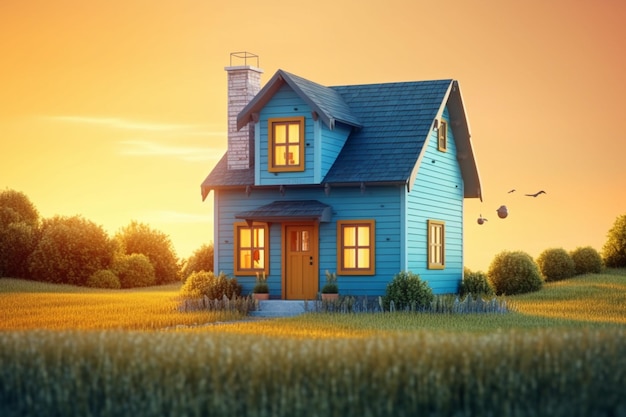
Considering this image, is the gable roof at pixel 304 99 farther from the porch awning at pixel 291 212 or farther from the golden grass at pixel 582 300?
the golden grass at pixel 582 300

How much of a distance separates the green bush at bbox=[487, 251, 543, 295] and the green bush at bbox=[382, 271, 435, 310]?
11.0 metres

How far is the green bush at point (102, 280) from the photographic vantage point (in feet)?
171

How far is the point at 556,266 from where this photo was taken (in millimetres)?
46562

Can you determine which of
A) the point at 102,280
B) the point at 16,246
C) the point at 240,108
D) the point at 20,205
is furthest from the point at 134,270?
the point at 240,108

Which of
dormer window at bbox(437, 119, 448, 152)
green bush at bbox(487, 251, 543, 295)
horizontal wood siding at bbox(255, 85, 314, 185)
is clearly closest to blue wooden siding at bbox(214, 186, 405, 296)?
horizontal wood siding at bbox(255, 85, 314, 185)

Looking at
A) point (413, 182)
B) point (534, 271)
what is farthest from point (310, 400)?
point (534, 271)

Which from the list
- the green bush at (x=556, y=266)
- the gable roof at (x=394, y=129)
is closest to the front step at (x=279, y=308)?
the gable roof at (x=394, y=129)

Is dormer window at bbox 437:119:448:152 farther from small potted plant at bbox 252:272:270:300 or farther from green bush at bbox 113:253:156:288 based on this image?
green bush at bbox 113:253:156:288

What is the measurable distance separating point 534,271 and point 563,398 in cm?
2770

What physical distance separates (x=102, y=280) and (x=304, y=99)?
24399mm

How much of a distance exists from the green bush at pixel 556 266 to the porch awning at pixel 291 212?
1823cm

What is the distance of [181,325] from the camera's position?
2606cm

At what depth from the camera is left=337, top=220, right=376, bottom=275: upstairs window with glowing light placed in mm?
31578

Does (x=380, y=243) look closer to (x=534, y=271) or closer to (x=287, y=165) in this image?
(x=287, y=165)
